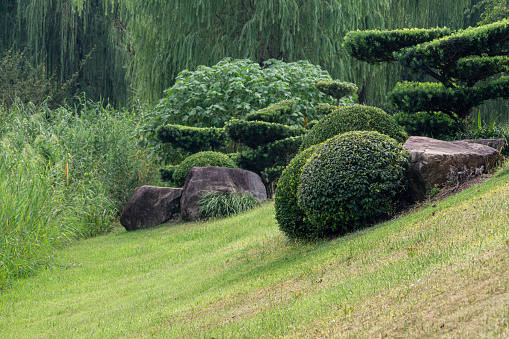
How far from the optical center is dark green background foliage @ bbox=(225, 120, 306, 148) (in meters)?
11.4

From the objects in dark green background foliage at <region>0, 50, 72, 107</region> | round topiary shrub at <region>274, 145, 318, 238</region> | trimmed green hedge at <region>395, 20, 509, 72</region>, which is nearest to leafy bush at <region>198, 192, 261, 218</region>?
round topiary shrub at <region>274, 145, 318, 238</region>

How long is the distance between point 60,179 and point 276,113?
520 centimetres

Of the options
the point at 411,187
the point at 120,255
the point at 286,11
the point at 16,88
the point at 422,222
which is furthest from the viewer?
the point at 16,88

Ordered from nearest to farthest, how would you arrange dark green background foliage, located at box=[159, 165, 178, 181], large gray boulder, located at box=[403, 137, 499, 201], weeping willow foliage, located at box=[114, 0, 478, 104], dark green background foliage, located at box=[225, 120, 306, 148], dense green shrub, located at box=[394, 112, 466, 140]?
large gray boulder, located at box=[403, 137, 499, 201] → dense green shrub, located at box=[394, 112, 466, 140] → dark green background foliage, located at box=[225, 120, 306, 148] → dark green background foliage, located at box=[159, 165, 178, 181] → weeping willow foliage, located at box=[114, 0, 478, 104]

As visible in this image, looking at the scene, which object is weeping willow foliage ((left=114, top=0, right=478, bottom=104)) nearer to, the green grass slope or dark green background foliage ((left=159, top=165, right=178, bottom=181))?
dark green background foliage ((left=159, top=165, right=178, bottom=181))

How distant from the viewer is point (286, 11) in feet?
53.1

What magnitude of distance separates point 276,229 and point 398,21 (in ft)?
41.5

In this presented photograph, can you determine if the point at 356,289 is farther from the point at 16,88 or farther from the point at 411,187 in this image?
the point at 16,88

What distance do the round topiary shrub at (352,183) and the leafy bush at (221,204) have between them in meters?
4.25

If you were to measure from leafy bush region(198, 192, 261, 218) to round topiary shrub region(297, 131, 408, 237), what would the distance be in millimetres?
4249

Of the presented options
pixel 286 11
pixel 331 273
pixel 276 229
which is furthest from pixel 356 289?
pixel 286 11

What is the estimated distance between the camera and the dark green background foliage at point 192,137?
12062 millimetres

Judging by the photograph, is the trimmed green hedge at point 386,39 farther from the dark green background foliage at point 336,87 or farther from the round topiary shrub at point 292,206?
the round topiary shrub at point 292,206

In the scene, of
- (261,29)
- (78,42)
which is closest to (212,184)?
(261,29)
